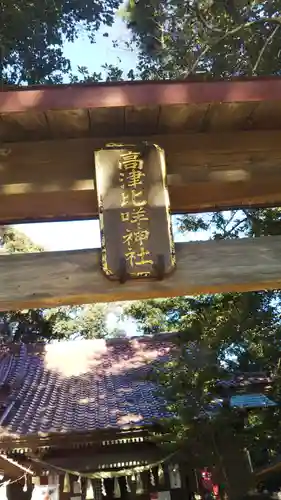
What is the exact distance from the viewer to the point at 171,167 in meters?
3.16

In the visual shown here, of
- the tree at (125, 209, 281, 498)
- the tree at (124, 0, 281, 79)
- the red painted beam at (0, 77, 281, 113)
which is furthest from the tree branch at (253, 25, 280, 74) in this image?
the red painted beam at (0, 77, 281, 113)

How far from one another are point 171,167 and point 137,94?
0.55 m

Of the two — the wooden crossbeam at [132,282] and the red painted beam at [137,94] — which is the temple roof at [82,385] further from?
the red painted beam at [137,94]

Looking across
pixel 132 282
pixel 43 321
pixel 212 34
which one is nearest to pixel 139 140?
pixel 132 282

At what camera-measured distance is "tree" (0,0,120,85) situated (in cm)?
780

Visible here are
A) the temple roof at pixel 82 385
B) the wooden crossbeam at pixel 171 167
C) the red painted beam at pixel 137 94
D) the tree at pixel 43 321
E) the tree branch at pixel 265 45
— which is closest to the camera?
the red painted beam at pixel 137 94

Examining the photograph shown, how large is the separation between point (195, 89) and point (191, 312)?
275 inches

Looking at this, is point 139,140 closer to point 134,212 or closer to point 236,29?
point 134,212

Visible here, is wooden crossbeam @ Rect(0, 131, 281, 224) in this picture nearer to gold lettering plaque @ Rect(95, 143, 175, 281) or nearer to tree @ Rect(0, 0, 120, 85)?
gold lettering plaque @ Rect(95, 143, 175, 281)

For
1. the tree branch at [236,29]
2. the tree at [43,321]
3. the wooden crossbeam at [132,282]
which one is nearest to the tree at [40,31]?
the tree branch at [236,29]

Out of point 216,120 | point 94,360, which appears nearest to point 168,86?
point 216,120

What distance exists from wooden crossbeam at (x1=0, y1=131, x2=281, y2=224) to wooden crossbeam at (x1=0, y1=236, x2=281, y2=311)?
0.46 metres

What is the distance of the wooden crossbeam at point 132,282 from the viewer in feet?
9.01

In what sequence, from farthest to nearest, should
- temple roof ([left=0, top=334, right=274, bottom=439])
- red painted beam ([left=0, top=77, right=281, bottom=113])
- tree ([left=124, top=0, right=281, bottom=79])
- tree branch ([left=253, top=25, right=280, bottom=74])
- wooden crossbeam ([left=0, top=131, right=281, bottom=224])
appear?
temple roof ([left=0, top=334, right=274, bottom=439]), tree ([left=124, top=0, right=281, bottom=79]), tree branch ([left=253, top=25, right=280, bottom=74]), wooden crossbeam ([left=0, top=131, right=281, bottom=224]), red painted beam ([left=0, top=77, right=281, bottom=113])
